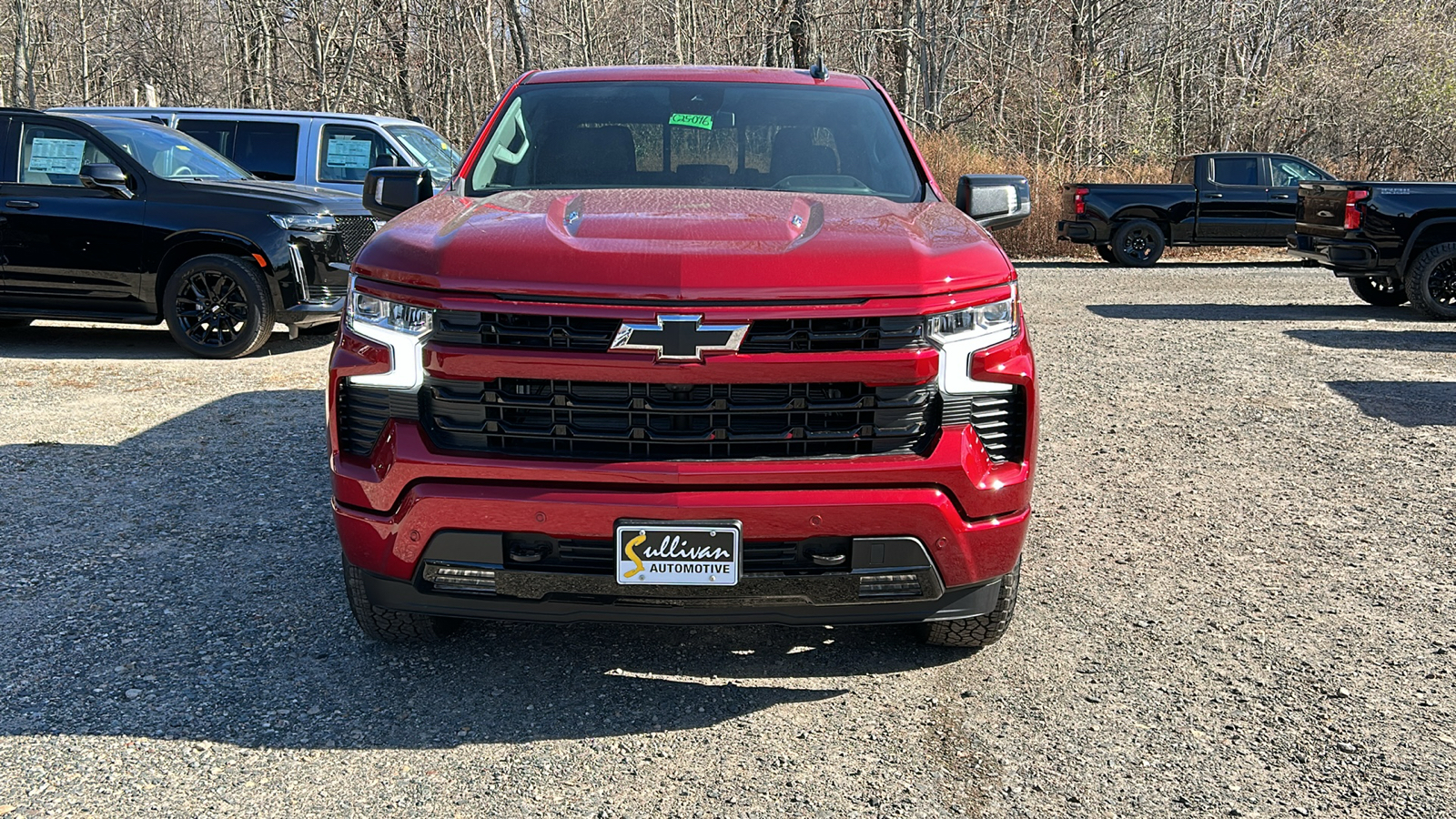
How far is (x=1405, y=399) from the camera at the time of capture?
8.38 meters

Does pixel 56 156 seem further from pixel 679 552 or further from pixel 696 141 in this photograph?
pixel 679 552

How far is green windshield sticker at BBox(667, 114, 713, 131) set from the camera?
480cm

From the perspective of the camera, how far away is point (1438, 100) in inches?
1041

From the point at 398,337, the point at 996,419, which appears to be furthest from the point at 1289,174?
the point at 398,337

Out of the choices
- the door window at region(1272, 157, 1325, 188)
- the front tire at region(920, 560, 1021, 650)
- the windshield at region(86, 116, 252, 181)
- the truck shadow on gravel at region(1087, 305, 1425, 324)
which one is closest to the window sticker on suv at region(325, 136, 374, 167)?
the windshield at region(86, 116, 252, 181)

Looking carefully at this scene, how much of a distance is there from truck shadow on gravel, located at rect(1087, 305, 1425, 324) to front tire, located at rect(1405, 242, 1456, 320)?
0.21 meters

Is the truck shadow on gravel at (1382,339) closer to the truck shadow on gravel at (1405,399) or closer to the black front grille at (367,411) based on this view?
the truck shadow on gravel at (1405,399)

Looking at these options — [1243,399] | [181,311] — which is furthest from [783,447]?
[181,311]

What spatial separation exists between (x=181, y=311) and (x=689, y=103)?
Answer: 6.22 m

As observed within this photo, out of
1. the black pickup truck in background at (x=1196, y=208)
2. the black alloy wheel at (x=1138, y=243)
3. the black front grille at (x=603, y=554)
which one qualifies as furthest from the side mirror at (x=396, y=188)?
the black alloy wheel at (x=1138, y=243)

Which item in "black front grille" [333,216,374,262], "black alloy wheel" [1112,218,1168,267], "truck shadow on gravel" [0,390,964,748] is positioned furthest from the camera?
"black alloy wheel" [1112,218,1168,267]

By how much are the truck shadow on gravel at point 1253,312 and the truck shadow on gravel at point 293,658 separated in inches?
391

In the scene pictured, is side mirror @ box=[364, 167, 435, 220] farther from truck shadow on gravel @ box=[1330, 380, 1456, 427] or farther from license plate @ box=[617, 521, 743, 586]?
truck shadow on gravel @ box=[1330, 380, 1456, 427]

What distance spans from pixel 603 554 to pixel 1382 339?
1023 cm
